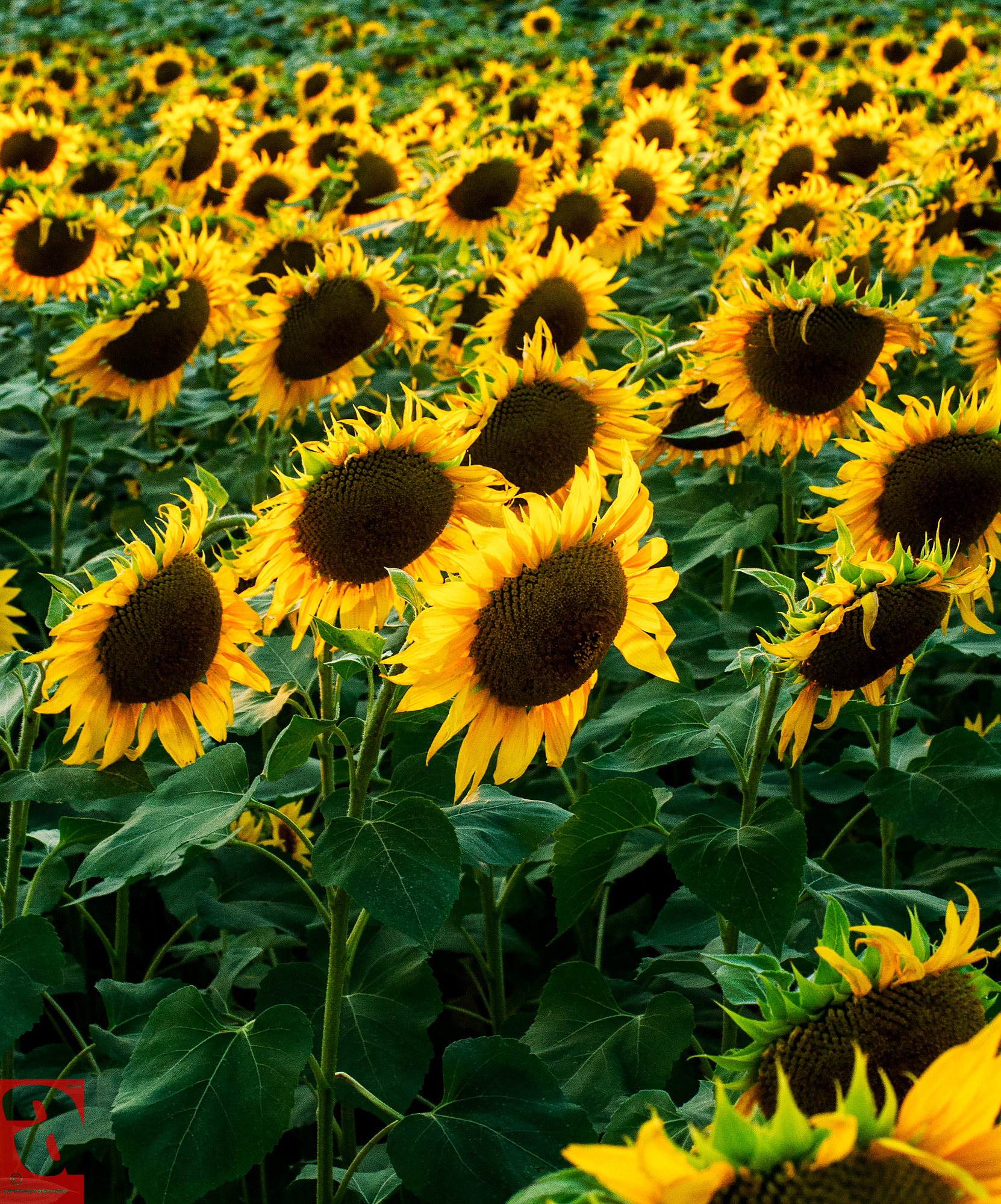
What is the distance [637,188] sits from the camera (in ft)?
12.1

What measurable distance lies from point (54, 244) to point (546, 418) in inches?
78.6

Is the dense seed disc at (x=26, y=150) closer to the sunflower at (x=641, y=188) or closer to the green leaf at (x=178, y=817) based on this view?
the sunflower at (x=641, y=188)

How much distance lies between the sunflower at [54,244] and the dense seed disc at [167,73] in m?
5.32

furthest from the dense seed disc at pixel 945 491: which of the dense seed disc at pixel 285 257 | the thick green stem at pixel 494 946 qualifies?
the dense seed disc at pixel 285 257

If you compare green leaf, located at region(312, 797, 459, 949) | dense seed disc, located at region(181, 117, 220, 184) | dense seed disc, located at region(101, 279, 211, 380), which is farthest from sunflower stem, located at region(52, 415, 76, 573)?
dense seed disc, located at region(181, 117, 220, 184)

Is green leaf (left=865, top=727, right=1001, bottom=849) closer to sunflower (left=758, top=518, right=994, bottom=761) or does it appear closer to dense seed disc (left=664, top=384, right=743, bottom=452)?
sunflower (left=758, top=518, right=994, bottom=761)

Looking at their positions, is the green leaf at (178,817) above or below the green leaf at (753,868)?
above

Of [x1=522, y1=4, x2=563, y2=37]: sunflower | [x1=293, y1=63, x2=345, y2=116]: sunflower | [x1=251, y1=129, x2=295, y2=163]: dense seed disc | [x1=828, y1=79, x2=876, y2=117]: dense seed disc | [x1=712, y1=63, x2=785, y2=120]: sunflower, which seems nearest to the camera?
[x1=251, y1=129, x2=295, y2=163]: dense seed disc

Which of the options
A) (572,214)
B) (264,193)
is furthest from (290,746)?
(264,193)

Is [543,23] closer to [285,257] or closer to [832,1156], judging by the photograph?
[285,257]

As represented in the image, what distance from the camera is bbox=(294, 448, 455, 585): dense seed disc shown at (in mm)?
1549

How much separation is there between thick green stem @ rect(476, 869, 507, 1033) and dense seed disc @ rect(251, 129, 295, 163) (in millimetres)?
3562

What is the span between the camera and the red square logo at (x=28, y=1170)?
1.59 metres

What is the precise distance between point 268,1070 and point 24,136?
13.3 ft
